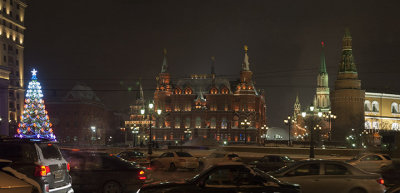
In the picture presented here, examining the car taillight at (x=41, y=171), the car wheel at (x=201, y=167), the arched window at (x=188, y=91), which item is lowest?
the car wheel at (x=201, y=167)

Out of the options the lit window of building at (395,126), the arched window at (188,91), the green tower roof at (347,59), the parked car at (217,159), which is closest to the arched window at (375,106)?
the lit window of building at (395,126)

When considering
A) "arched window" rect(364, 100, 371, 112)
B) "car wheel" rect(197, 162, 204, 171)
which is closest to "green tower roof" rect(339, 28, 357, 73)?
"arched window" rect(364, 100, 371, 112)

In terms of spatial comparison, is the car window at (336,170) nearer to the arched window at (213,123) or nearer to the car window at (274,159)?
the car window at (274,159)

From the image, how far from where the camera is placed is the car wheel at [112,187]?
51.1 feet

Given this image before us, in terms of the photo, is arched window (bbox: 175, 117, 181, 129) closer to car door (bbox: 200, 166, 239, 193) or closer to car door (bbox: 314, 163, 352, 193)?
car door (bbox: 314, 163, 352, 193)

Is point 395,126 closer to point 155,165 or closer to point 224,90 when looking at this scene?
point 224,90

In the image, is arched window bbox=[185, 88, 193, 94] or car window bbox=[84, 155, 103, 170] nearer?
car window bbox=[84, 155, 103, 170]

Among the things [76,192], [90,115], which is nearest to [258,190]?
[76,192]

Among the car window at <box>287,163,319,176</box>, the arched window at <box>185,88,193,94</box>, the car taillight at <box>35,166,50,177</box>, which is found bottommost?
the car window at <box>287,163,319,176</box>

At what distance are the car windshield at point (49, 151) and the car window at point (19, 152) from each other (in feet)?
1.16

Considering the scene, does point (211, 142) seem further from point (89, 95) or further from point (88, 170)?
point (89, 95)

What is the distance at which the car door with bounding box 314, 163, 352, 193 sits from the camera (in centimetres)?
1362

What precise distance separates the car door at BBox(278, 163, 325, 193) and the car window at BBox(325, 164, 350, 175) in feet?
0.91

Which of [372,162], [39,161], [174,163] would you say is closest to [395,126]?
[372,162]
